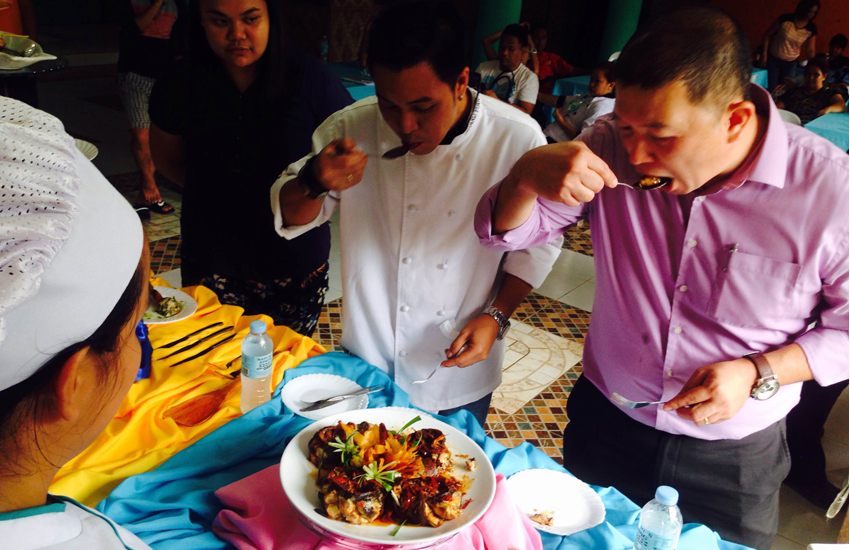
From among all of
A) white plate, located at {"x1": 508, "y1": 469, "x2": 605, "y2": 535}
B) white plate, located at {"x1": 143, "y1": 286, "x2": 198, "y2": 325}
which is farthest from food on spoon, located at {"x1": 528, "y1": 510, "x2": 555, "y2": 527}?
white plate, located at {"x1": 143, "y1": 286, "x2": 198, "y2": 325}

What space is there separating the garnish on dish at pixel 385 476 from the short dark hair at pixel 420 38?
719 millimetres

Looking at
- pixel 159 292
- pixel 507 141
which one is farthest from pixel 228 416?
pixel 507 141

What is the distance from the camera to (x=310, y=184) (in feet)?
4.54

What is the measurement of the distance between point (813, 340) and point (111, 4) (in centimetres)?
1511

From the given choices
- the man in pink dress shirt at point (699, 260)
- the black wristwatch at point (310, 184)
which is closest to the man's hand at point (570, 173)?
the man in pink dress shirt at point (699, 260)

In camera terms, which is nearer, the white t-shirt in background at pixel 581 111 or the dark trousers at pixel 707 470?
the dark trousers at pixel 707 470

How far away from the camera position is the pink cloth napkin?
97cm

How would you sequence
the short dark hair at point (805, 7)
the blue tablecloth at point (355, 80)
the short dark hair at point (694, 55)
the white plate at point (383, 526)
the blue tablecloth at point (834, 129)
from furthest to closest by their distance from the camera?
the short dark hair at point (805, 7), the blue tablecloth at point (355, 80), the blue tablecloth at point (834, 129), the short dark hair at point (694, 55), the white plate at point (383, 526)

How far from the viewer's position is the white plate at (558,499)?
1.08m

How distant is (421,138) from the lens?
1382mm

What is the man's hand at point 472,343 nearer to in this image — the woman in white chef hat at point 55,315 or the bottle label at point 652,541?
the bottle label at point 652,541

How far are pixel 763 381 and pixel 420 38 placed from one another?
0.95 m

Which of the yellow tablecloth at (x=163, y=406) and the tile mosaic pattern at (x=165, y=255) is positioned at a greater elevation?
the yellow tablecloth at (x=163, y=406)

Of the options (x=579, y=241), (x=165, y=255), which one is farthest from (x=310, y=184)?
(x=579, y=241)
